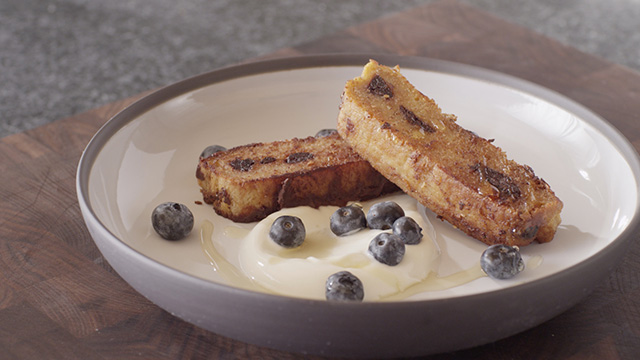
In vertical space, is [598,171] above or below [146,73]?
above

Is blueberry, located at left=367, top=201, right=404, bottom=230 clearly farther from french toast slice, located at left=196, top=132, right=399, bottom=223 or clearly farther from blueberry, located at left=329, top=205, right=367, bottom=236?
french toast slice, located at left=196, top=132, right=399, bottom=223

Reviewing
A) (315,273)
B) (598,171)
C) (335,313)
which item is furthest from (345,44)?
(335,313)

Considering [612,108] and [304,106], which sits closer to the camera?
[304,106]

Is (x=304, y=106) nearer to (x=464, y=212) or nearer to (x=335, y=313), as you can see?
(x=464, y=212)

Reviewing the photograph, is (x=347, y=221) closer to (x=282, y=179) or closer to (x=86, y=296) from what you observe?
(x=282, y=179)

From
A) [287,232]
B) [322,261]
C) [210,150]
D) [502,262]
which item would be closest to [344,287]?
[322,261]

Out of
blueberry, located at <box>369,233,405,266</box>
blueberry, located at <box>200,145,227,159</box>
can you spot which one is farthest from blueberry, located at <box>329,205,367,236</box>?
blueberry, located at <box>200,145,227,159</box>
